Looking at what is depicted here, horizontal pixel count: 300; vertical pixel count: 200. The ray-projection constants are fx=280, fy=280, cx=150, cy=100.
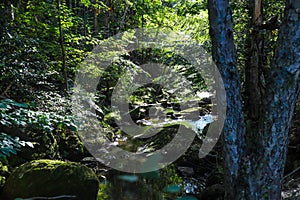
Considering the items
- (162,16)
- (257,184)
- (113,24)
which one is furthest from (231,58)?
(113,24)

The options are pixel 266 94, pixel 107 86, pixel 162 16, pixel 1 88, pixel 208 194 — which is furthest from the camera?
pixel 162 16

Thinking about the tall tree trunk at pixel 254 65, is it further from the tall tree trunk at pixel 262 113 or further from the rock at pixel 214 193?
the tall tree trunk at pixel 262 113

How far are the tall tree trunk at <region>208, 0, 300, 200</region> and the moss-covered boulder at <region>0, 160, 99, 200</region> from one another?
6.08 feet

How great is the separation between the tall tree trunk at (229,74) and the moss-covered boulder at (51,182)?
196 centimetres

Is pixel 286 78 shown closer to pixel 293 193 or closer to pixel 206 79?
pixel 293 193

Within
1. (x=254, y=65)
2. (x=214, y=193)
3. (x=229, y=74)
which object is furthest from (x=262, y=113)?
(x=254, y=65)

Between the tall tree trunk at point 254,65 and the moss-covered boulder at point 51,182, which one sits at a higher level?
the tall tree trunk at point 254,65

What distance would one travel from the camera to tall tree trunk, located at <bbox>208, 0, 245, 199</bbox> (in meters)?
2.22

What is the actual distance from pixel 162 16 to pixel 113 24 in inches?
106

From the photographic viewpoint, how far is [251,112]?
5.01 metres

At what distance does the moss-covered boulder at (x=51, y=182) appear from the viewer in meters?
3.34

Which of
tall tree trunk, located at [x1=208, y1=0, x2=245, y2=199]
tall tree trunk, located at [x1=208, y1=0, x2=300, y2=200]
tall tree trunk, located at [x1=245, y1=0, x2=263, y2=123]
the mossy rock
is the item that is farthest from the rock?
the mossy rock

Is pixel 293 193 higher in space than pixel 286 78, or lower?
lower

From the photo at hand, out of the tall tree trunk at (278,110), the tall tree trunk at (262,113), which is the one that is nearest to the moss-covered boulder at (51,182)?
the tall tree trunk at (262,113)
